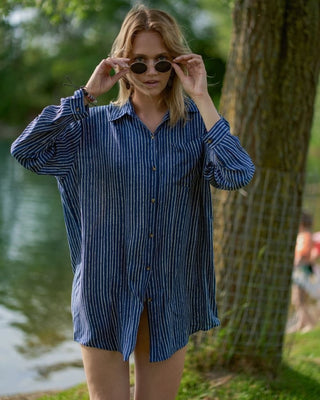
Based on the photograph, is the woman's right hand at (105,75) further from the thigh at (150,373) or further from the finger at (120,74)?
the thigh at (150,373)

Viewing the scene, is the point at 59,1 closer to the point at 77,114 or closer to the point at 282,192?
the point at 282,192

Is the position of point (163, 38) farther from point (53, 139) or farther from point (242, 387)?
point (242, 387)

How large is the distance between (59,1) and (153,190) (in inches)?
161

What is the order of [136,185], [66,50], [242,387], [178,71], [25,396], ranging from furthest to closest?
[66,50] → [25,396] → [242,387] → [178,71] → [136,185]

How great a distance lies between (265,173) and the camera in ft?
13.3

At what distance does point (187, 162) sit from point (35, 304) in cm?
520

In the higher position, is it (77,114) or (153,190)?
(77,114)

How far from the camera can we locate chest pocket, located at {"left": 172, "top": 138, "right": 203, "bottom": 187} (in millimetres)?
2367

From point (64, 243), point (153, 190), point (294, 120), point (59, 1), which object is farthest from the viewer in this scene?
point (64, 243)

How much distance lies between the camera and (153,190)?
2.33 metres

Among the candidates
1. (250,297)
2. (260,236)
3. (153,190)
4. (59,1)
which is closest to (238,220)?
(260,236)

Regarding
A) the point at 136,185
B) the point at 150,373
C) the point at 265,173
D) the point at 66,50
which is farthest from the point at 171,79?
the point at 66,50

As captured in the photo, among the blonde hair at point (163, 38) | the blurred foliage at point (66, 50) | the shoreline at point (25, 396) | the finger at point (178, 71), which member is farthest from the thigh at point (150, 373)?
the blurred foliage at point (66, 50)

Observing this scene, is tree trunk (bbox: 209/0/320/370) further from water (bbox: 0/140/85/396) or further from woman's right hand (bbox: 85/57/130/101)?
woman's right hand (bbox: 85/57/130/101)
